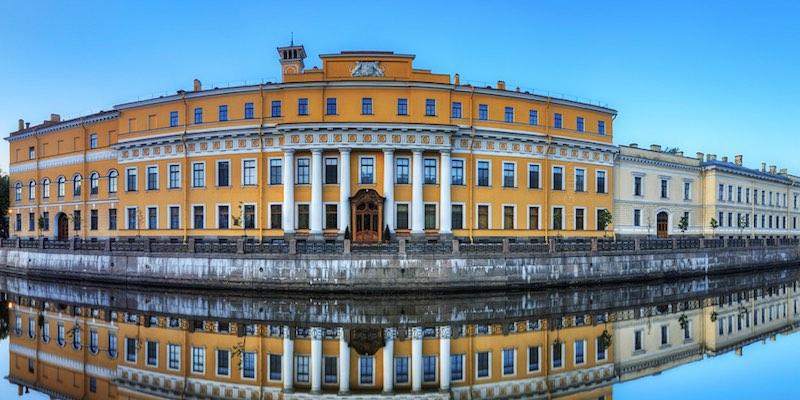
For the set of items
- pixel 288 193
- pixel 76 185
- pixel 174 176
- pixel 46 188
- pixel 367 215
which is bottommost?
pixel 367 215

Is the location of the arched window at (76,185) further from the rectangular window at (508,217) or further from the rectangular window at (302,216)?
the rectangular window at (508,217)

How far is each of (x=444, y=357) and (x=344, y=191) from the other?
63.4 feet

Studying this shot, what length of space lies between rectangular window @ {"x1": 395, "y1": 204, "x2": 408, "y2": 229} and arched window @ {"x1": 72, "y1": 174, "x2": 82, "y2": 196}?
27.5m

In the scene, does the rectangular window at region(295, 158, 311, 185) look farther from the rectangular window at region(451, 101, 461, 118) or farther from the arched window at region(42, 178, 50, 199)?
the arched window at region(42, 178, 50, 199)

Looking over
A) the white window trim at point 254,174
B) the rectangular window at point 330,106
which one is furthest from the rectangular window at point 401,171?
the white window trim at point 254,174

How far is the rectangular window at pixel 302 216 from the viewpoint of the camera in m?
35.4

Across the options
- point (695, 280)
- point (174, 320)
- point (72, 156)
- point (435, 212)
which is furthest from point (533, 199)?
point (72, 156)

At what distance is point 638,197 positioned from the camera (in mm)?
46000

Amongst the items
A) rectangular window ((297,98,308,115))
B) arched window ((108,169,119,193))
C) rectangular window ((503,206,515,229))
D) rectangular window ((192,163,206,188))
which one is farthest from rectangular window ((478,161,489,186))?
arched window ((108,169,119,193))

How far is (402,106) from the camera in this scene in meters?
35.6

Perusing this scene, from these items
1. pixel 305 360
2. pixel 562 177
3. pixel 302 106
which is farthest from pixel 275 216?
pixel 305 360

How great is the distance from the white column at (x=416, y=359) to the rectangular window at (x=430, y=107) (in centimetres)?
1922

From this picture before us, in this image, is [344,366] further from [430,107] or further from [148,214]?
[148,214]

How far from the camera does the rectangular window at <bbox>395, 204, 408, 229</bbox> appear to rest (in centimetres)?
3519
